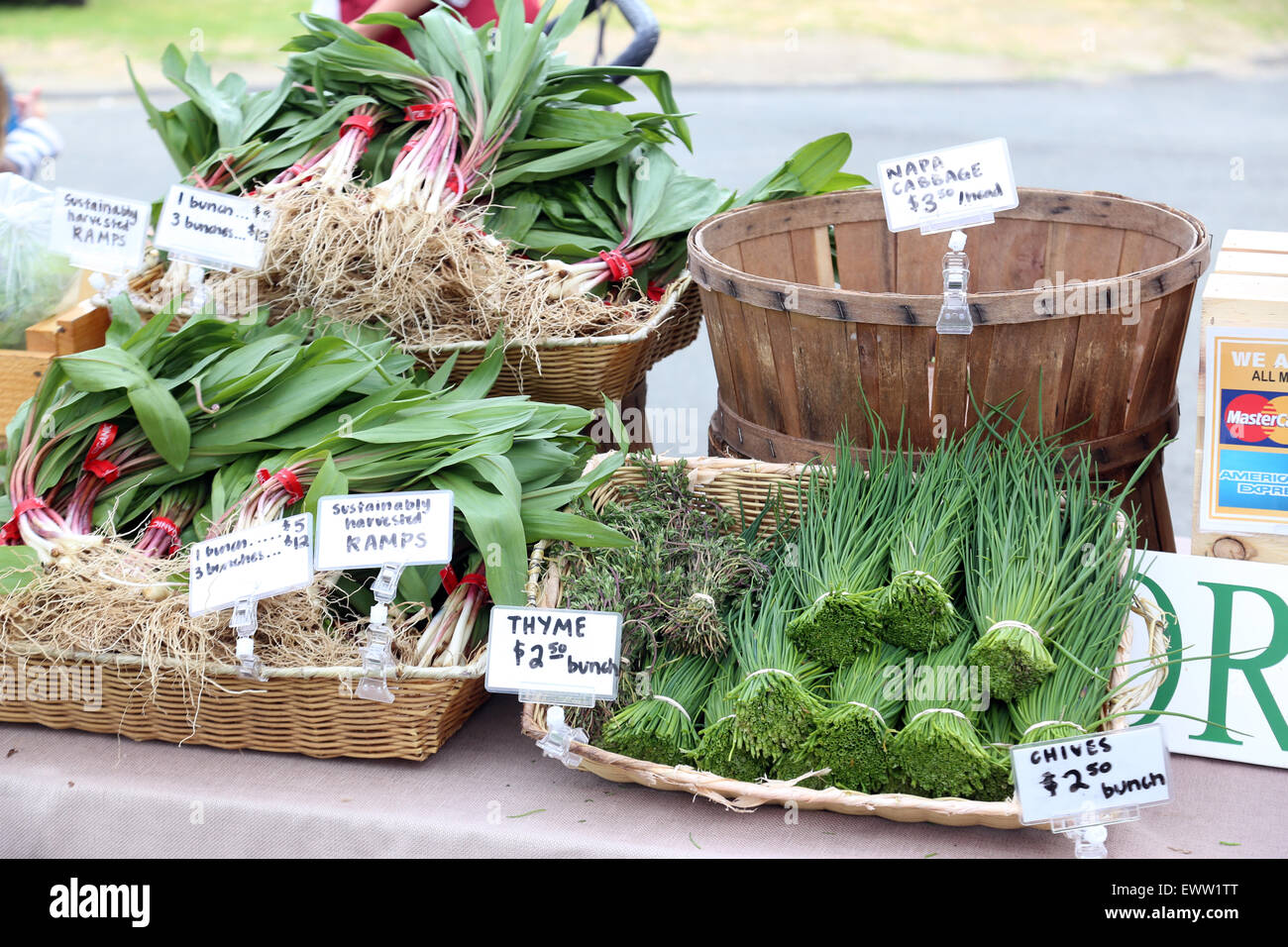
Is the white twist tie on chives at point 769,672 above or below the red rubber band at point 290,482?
below

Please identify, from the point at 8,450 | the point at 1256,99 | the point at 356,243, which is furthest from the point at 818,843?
the point at 1256,99

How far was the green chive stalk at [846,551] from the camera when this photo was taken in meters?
1.30

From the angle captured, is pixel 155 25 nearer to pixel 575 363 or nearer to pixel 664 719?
pixel 575 363

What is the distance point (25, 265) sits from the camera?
1.95 meters

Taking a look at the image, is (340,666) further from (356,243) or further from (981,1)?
(981,1)

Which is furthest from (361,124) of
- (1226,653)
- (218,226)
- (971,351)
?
(1226,653)

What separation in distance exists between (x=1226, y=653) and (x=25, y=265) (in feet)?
6.36

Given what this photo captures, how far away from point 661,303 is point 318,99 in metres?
0.72

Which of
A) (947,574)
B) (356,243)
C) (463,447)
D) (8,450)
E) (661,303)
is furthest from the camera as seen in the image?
(661,303)

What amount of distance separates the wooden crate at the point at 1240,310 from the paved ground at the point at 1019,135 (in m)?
2.64

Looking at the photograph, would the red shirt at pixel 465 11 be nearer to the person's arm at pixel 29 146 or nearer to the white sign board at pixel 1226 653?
the person's arm at pixel 29 146

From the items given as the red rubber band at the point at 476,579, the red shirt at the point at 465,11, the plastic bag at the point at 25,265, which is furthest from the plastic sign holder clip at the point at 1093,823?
the red shirt at the point at 465,11
